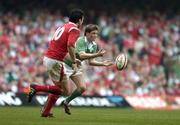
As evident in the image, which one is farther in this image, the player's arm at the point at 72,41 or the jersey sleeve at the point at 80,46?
the jersey sleeve at the point at 80,46

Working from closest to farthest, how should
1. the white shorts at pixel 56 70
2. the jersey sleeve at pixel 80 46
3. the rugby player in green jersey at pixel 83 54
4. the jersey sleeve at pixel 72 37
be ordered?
the jersey sleeve at pixel 72 37 → the white shorts at pixel 56 70 → the rugby player in green jersey at pixel 83 54 → the jersey sleeve at pixel 80 46

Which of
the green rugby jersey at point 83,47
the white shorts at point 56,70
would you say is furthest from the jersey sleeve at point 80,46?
the white shorts at point 56,70

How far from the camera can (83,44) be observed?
18531mm

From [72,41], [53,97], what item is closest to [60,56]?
[72,41]

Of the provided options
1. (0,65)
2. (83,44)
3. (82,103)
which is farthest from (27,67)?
(83,44)

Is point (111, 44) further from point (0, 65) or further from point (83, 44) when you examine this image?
point (83, 44)

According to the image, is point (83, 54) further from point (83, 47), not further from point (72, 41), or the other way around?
point (72, 41)

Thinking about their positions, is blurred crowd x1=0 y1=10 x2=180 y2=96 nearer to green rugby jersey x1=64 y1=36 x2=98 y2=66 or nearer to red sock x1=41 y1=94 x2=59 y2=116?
green rugby jersey x1=64 y1=36 x2=98 y2=66

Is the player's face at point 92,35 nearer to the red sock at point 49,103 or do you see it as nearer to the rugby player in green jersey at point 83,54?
the rugby player in green jersey at point 83,54

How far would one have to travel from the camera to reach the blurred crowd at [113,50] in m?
27.8

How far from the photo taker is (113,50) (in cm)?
3127

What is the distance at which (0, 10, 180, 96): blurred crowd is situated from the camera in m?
27.8

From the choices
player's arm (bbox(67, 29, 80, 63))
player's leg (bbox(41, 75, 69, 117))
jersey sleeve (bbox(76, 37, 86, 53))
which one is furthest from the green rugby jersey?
player's arm (bbox(67, 29, 80, 63))

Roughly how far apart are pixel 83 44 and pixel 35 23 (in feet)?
39.7
